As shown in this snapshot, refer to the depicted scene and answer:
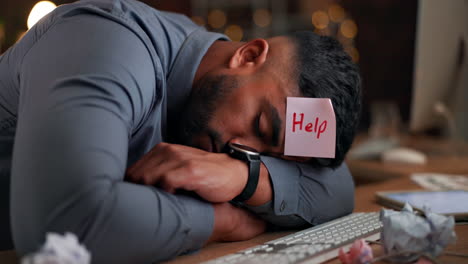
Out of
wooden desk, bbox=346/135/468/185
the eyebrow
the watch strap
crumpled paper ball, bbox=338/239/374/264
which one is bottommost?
wooden desk, bbox=346/135/468/185

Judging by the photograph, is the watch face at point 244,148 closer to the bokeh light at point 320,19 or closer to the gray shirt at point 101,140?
the gray shirt at point 101,140

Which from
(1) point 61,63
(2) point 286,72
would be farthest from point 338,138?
(1) point 61,63

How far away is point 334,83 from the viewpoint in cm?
106

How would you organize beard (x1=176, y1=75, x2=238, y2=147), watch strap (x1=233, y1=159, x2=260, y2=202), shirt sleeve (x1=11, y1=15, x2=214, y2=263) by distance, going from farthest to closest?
beard (x1=176, y1=75, x2=238, y2=147) → watch strap (x1=233, y1=159, x2=260, y2=202) → shirt sleeve (x1=11, y1=15, x2=214, y2=263)

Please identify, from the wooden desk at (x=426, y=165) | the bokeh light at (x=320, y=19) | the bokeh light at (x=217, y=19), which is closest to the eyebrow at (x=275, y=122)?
the wooden desk at (x=426, y=165)

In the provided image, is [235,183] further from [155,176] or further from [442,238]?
[442,238]

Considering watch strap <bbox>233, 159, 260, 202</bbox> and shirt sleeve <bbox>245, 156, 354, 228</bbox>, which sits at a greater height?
watch strap <bbox>233, 159, 260, 202</bbox>

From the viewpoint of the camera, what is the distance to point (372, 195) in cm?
135

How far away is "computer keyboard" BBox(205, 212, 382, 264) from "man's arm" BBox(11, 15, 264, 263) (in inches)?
3.9

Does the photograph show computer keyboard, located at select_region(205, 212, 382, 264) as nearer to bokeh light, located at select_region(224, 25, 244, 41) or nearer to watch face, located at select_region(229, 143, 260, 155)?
watch face, located at select_region(229, 143, 260, 155)

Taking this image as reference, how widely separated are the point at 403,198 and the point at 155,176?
0.66 metres

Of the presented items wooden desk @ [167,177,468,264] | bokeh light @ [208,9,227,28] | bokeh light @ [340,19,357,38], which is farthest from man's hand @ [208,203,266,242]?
bokeh light @ [208,9,227,28]

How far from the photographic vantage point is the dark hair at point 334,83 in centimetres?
104

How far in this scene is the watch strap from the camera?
902 mm
